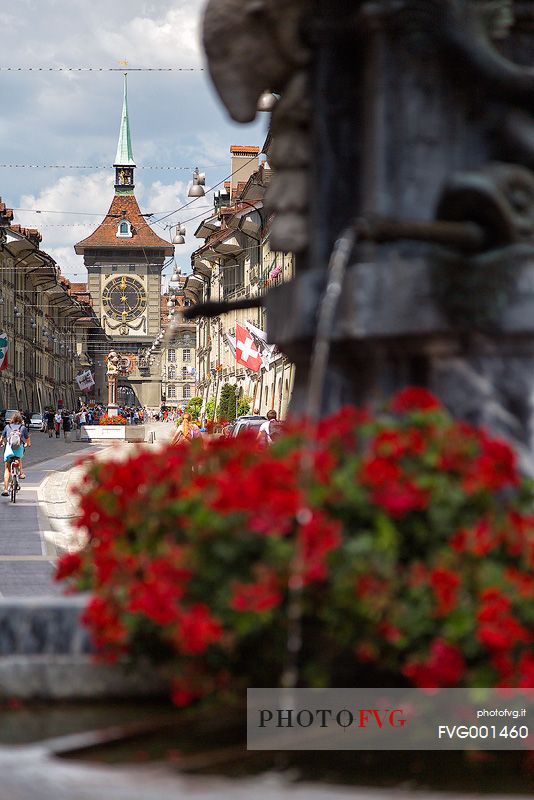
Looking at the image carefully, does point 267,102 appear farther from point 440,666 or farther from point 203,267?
point 203,267

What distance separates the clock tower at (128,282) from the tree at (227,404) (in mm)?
87018

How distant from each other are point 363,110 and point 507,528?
2.10 meters

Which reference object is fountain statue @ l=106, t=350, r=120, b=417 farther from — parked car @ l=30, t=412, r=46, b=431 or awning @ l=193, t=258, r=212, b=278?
awning @ l=193, t=258, r=212, b=278

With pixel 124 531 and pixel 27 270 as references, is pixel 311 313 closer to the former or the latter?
pixel 124 531

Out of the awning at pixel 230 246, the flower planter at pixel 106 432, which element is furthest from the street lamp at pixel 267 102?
the flower planter at pixel 106 432

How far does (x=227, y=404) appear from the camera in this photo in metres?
59.7

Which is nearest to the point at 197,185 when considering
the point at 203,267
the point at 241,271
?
the point at 241,271

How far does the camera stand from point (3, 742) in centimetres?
425

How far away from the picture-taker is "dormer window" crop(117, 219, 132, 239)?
5896 inches

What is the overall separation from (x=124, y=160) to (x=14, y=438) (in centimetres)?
14828

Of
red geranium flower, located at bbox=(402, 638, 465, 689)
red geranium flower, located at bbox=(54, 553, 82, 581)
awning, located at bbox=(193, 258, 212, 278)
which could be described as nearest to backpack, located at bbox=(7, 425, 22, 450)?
red geranium flower, located at bbox=(54, 553, 82, 581)

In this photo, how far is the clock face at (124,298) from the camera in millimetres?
152625

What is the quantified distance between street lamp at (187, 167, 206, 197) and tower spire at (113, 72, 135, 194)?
118 m

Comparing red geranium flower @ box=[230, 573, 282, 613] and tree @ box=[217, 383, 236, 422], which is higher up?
red geranium flower @ box=[230, 573, 282, 613]
